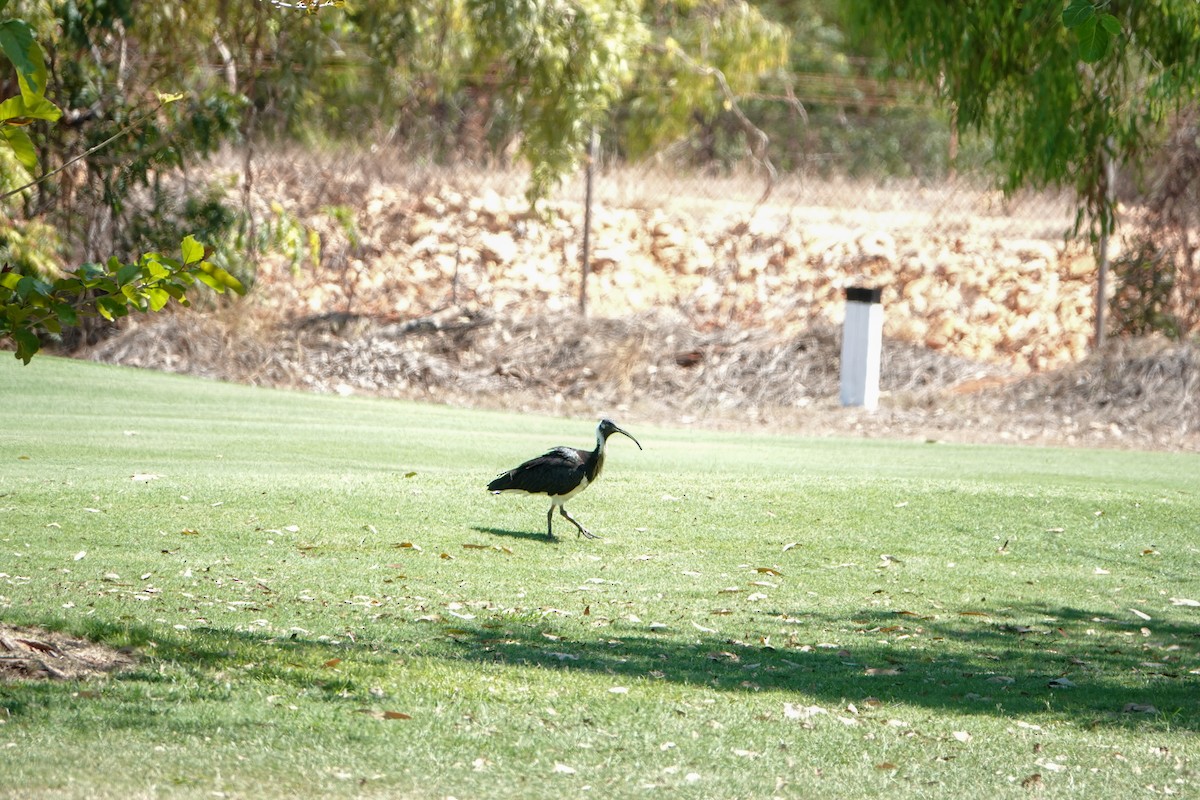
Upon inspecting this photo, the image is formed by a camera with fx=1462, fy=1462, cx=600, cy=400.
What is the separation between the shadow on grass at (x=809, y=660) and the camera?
5.98 metres

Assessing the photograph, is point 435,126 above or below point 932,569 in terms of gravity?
above

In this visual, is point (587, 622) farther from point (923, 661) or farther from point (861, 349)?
point (861, 349)

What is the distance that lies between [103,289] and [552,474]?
172 inches

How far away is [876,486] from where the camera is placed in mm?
11953

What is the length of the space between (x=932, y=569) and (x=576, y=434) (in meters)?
6.99

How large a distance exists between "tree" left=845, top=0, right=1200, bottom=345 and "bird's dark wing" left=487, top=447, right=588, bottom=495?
3352 mm

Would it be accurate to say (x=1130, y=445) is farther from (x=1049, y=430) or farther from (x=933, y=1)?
(x=933, y=1)

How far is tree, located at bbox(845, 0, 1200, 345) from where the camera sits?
338 inches

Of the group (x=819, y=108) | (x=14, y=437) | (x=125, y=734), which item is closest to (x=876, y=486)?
(x=14, y=437)

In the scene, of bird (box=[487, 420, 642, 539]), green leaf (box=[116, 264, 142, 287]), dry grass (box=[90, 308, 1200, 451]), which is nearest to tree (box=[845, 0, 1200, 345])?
bird (box=[487, 420, 642, 539])

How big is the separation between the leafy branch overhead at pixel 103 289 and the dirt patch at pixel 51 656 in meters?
1.28

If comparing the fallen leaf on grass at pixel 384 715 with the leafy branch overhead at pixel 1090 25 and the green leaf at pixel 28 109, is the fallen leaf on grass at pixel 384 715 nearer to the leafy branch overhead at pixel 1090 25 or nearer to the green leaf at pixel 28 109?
the green leaf at pixel 28 109

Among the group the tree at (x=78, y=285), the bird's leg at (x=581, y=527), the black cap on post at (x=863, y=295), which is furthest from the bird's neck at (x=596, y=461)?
the black cap on post at (x=863, y=295)

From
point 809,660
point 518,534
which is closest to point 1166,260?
point 518,534
